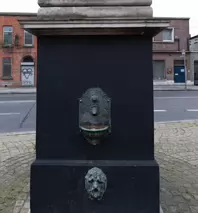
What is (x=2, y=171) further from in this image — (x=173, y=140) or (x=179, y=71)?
(x=179, y=71)

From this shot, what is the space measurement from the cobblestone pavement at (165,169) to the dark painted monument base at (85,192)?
37 centimetres

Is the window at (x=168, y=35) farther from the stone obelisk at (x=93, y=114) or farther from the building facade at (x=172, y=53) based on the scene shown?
the stone obelisk at (x=93, y=114)

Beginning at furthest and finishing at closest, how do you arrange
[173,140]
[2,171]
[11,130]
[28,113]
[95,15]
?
[28,113], [11,130], [173,140], [2,171], [95,15]

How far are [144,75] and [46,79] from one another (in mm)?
1098

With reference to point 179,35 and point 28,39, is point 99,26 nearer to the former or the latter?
point 28,39

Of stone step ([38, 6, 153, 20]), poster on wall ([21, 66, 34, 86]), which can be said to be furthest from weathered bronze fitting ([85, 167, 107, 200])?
poster on wall ([21, 66, 34, 86])

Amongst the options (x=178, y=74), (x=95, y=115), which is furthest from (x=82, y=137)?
(x=178, y=74)

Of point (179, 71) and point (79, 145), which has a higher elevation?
point (179, 71)

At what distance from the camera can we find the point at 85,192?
3062 millimetres

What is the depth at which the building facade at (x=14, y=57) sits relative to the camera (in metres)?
29.2

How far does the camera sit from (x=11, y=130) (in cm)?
830

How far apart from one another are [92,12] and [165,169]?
116 inches

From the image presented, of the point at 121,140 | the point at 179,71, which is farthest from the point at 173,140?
the point at 179,71

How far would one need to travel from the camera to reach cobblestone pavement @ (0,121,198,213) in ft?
11.3
